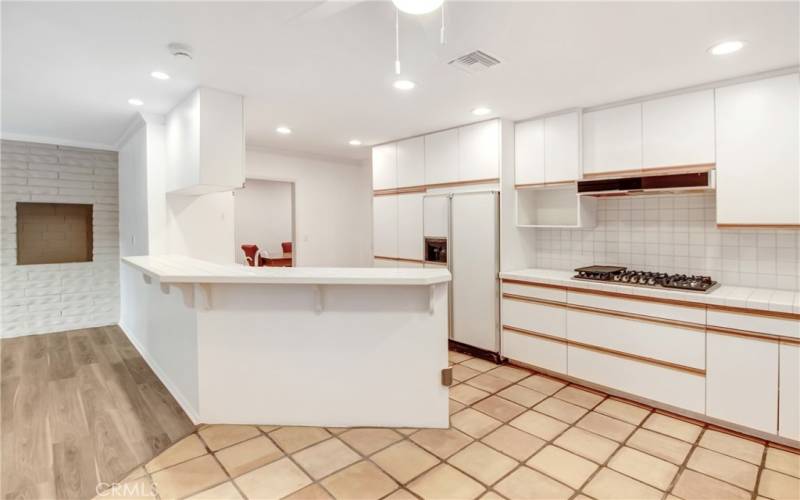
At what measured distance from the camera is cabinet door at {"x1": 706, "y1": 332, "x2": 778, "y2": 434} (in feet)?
8.18

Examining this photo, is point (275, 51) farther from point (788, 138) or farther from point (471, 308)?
point (788, 138)

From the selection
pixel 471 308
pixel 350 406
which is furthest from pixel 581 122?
pixel 350 406

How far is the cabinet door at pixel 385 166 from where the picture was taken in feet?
16.3

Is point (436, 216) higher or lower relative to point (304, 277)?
higher

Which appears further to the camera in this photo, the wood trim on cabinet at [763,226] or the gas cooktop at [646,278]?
the gas cooktop at [646,278]

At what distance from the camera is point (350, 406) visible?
2.65 metres

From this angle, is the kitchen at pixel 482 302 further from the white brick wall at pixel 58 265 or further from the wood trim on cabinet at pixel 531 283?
the white brick wall at pixel 58 265

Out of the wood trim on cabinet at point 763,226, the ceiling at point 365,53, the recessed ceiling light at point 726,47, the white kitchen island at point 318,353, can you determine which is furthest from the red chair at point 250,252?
the recessed ceiling light at point 726,47

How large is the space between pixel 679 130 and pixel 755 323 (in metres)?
1.47

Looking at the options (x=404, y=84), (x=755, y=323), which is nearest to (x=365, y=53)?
(x=404, y=84)

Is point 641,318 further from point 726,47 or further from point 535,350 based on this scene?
point 726,47

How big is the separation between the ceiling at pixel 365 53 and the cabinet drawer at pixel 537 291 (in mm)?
1605

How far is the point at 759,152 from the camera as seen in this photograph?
2.74 metres

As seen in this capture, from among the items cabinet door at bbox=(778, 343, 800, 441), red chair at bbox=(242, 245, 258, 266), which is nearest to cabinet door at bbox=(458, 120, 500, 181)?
cabinet door at bbox=(778, 343, 800, 441)
